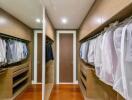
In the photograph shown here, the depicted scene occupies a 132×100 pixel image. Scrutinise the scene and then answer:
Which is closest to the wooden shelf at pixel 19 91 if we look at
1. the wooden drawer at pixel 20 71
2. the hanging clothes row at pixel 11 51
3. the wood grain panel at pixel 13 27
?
the wooden drawer at pixel 20 71

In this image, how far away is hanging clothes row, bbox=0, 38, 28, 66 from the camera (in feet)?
6.86

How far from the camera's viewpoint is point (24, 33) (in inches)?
104

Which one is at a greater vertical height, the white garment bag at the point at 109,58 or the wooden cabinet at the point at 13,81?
the white garment bag at the point at 109,58

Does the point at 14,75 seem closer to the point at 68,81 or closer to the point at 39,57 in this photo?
the point at 39,57

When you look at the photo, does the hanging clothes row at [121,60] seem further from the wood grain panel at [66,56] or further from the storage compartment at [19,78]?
the wood grain panel at [66,56]

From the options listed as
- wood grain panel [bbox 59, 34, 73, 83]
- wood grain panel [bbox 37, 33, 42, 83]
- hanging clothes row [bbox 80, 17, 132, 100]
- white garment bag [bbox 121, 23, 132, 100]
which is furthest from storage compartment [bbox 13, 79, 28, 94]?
wood grain panel [bbox 59, 34, 73, 83]

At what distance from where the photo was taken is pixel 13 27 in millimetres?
2416

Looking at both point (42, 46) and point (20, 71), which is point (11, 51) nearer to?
point (20, 71)

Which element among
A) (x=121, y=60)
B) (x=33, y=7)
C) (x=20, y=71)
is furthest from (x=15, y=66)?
(x=121, y=60)

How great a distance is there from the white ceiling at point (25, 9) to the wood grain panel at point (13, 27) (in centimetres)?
7

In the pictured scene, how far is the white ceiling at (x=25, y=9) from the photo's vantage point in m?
2.14

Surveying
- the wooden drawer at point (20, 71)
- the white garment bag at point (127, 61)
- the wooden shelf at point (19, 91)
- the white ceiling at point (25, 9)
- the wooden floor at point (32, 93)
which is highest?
the white ceiling at point (25, 9)

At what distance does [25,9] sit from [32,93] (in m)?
1.65

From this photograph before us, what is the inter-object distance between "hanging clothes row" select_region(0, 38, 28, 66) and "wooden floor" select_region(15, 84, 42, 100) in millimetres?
638
